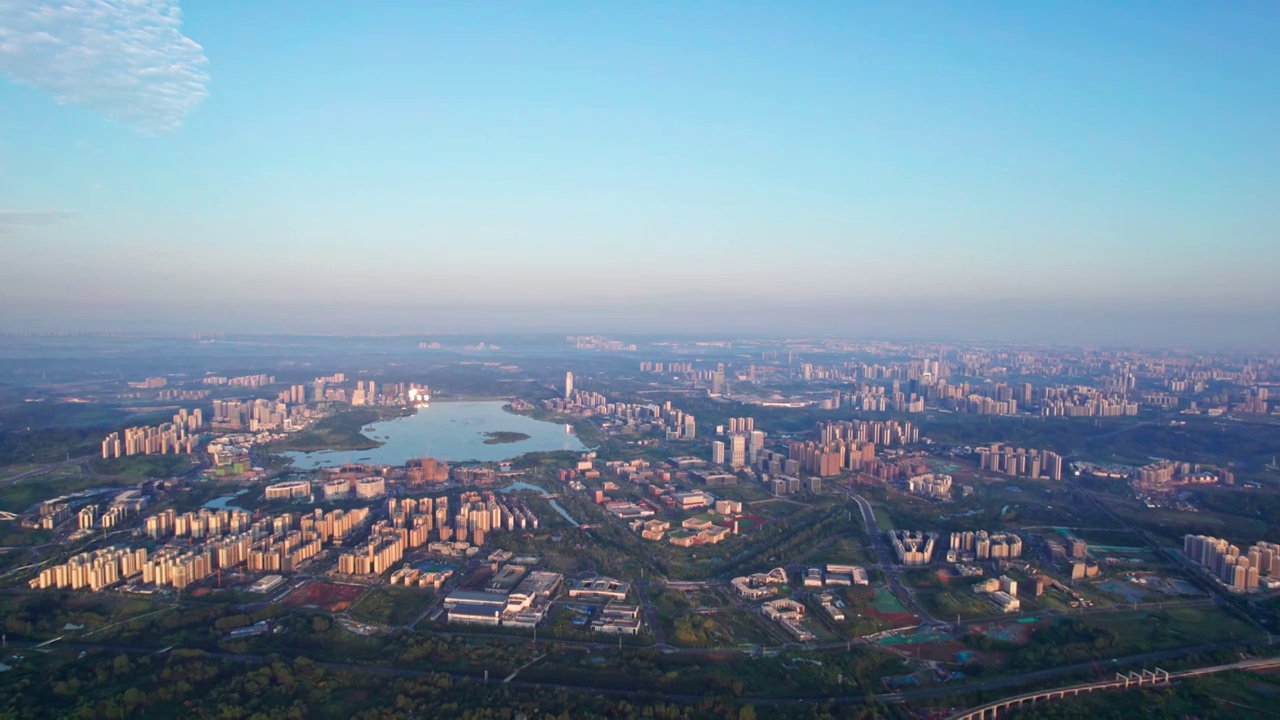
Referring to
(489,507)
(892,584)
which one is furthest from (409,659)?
(892,584)

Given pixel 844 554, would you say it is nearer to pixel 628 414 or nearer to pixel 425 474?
pixel 425 474

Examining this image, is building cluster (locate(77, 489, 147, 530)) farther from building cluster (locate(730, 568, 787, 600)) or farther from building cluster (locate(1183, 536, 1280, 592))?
building cluster (locate(1183, 536, 1280, 592))

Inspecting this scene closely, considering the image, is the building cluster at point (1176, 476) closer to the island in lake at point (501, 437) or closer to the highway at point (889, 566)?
the highway at point (889, 566)

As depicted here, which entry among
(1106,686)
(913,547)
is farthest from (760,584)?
(1106,686)

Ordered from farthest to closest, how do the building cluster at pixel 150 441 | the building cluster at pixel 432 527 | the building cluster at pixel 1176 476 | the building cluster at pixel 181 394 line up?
the building cluster at pixel 181 394 → the building cluster at pixel 150 441 → the building cluster at pixel 1176 476 → the building cluster at pixel 432 527

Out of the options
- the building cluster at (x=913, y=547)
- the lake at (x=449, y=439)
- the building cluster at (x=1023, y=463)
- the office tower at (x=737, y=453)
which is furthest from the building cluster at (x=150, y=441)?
the building cluster at (x=1023, y=463)

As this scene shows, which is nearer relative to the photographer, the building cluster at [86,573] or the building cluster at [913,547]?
the building cluster at [86,573]

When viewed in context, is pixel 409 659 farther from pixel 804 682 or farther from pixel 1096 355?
pixel 1096 355
